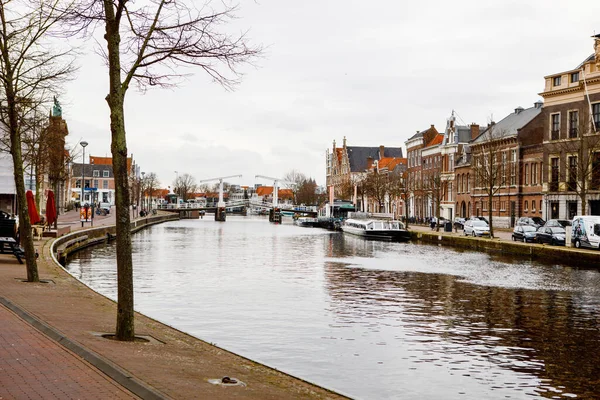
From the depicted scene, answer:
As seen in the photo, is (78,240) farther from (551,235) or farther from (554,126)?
(554,126)

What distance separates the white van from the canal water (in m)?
4.50

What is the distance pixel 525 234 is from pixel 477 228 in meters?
11.5

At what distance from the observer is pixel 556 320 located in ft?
76.7

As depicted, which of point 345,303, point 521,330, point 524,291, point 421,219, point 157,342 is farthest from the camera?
point 421,219

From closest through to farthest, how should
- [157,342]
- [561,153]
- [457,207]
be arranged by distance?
[157,342]
[561,153]
[457,207]

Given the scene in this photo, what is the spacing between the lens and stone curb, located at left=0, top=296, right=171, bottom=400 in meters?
9.98

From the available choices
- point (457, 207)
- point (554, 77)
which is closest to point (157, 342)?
point (554, 77)

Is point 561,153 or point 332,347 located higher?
point 561,153

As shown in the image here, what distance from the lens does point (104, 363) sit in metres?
11.4

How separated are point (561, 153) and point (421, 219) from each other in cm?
4380

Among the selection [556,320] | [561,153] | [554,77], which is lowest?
[556,320]

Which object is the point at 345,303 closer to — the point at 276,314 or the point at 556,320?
the point at 276,314

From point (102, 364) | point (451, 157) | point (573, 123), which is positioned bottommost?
point (102, 364)

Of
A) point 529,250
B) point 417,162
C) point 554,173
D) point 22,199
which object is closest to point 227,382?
point 22,199
